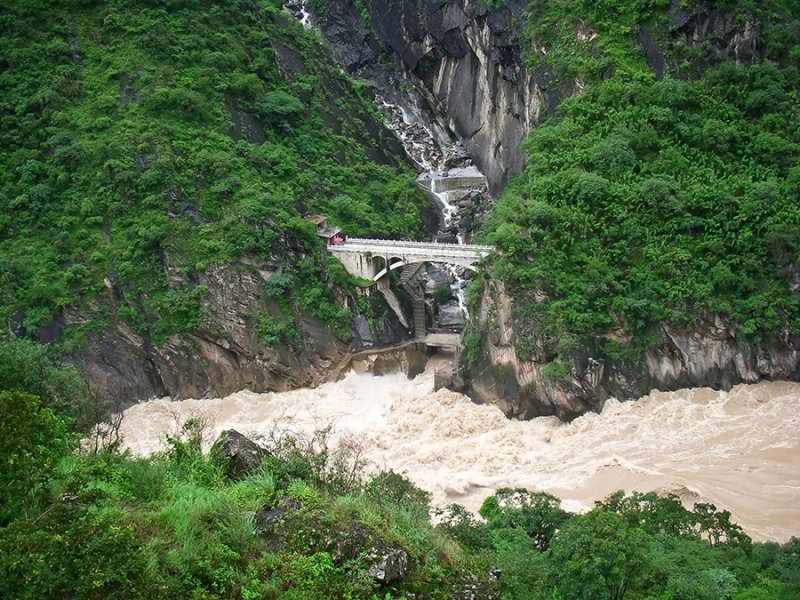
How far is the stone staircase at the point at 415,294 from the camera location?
145ft

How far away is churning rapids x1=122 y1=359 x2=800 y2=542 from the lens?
2911 centimetres

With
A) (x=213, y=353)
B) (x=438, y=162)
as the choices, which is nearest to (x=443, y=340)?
(x=213, y=353)

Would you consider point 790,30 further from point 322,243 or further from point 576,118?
point 322,243

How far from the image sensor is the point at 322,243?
1714 inches

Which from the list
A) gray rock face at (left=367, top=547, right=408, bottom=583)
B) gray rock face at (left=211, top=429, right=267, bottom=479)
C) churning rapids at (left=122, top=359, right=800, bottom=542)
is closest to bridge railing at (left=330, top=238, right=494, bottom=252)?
churning rapids at (left=122, top=359, right=800, bottom=542)

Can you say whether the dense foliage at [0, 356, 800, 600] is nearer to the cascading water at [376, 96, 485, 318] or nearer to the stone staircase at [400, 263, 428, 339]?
the stone staircase at [400, 263, 428, 339]

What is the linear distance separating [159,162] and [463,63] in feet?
81.2

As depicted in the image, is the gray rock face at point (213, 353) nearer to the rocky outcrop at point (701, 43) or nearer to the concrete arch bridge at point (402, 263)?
the concrete arch bridge at point (402, 263)

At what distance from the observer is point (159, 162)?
42500 millimetres

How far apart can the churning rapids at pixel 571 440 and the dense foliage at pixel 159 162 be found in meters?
6.00

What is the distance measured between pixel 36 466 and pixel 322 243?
33.4 m

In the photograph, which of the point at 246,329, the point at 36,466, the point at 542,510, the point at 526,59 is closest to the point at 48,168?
the point at 246,329

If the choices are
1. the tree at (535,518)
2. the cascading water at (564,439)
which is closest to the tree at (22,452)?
the tree at (535,518)

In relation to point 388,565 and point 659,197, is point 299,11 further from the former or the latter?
point 388,565
